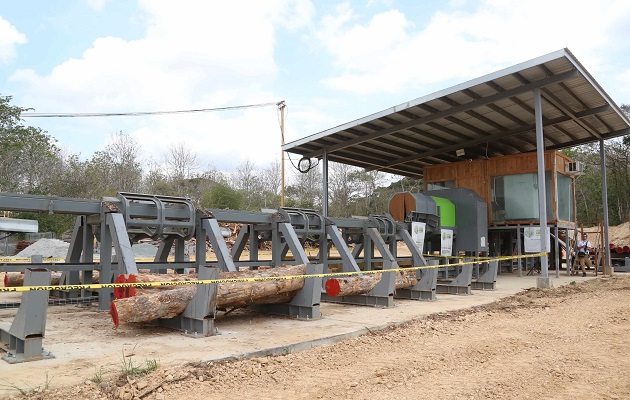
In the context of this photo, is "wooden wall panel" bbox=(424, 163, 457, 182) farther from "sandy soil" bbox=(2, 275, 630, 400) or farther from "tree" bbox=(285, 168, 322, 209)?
"tree" bbox=(285, 168, 322, 209)

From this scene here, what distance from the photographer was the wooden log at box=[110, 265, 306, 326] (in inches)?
221

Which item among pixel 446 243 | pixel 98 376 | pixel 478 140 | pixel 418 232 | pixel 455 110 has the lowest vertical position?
pixel 98 376

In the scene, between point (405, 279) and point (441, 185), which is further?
point (441, 185)

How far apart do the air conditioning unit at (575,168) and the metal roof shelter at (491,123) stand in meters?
0.80

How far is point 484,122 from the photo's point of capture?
16.1 m

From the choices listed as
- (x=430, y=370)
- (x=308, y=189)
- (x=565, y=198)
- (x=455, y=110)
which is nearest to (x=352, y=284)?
(x=430, y=370)

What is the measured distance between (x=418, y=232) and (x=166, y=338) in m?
8.09

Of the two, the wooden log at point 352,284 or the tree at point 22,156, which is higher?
the tree at point 22,156

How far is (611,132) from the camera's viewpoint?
17016 millimetres

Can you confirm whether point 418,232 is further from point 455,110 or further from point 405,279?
point 455,110

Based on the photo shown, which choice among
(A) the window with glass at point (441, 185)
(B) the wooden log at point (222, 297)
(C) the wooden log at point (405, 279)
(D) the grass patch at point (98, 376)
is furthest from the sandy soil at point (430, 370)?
(A) the window with glass at point (441, 185)

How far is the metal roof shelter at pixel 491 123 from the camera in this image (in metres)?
12.4

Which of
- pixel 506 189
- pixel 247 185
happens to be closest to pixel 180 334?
pixel 506 189

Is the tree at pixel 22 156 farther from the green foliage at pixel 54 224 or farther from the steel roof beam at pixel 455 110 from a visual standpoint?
Result: the steel roof beam at pixel 455 110
